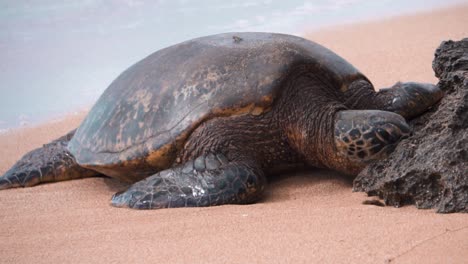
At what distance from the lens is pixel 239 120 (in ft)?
13.6

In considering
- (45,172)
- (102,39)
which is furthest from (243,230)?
(102,39)

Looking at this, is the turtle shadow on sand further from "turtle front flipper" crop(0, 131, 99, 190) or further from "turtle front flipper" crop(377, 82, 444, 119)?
"turtle front flipper" crop(0, 131, 99, 190)

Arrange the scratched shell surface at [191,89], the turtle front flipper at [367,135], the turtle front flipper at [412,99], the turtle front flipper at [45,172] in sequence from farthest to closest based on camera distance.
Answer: the turtle front flipper at [45,172], the turtle front flipper at [412,99], the scratched shell surface at [191,89], the turtle front flipper at [367,135]

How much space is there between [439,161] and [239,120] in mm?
1462

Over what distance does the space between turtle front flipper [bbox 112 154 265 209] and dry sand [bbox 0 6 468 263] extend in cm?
11

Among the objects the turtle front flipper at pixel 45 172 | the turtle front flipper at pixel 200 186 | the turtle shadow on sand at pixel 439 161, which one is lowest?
the turtle front flipper at pixel 45 172

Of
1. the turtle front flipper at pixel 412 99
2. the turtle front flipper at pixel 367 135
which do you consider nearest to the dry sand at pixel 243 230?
the turtle front flipper at pixel 367 135

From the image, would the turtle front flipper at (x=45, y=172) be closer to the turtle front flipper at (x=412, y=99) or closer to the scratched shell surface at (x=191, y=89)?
the scratched shell surface at (x=191, y=89)

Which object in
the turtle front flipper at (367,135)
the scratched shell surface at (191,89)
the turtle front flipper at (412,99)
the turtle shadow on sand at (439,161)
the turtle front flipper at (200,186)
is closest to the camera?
the turtle shadow on sand at (439,161)

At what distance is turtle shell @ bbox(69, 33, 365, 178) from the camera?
163 inches

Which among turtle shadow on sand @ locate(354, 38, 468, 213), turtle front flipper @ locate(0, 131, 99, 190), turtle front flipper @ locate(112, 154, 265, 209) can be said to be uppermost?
turtle shadow on sand @ locate(354, 38, 468, 213)

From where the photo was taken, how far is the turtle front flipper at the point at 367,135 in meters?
3.62

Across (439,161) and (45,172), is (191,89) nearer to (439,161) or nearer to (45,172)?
Result: (439,161)

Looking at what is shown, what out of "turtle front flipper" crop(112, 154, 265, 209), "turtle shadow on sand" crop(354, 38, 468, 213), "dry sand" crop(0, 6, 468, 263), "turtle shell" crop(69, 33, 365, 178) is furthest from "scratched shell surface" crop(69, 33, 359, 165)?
"turtle shadow on sand" crop(354, 38, 468, 213)
